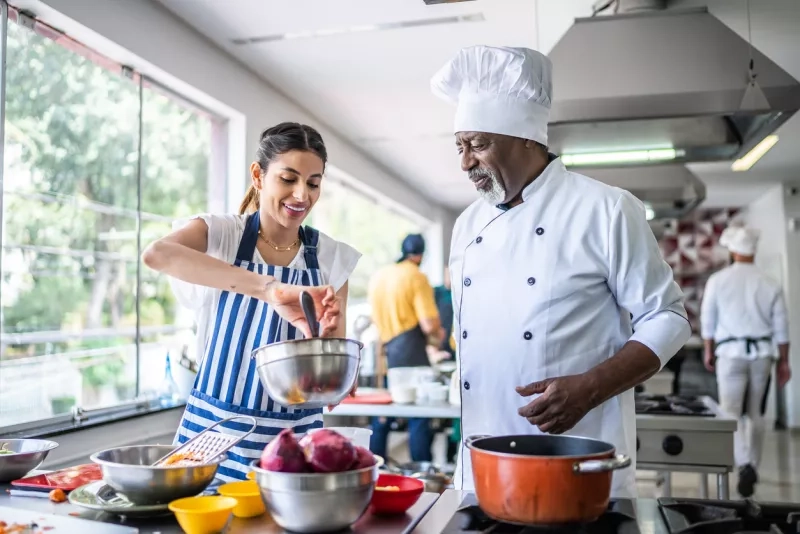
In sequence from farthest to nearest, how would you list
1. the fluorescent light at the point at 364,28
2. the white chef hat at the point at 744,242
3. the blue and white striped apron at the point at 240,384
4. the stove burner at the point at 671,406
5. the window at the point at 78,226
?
1. the white chef hat at the point at 744,242
2. the fluorescent light at the point at 364,28
3. the window at the point at 78,226
4. the stove burner at the point at 671,406
5. the blue and white striped apron at the point at 240,384

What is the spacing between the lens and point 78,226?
16.3 feet

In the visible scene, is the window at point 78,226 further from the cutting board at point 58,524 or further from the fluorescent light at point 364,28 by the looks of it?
the cutting board at point 58,524

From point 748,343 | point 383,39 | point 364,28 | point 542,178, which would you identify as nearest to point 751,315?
point 748,343

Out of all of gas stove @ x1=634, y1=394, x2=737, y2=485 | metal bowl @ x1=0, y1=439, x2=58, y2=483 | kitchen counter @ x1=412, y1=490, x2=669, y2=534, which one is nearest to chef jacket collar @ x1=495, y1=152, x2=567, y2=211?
kitchen counter @ x1=412, y1=490, x2=669, y2=534

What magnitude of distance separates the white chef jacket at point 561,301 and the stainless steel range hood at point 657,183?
348 cm

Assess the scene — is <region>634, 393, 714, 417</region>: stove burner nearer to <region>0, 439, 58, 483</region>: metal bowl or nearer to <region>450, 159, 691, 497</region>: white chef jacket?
<region>450, 159, 691, 497</region>: white chef jacket

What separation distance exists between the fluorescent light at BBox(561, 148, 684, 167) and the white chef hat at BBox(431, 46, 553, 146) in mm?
1945

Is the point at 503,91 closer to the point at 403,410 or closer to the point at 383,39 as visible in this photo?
the point at 403,410

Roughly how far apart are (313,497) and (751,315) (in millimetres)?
5031

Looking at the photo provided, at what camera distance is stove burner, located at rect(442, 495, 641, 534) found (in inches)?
44.1

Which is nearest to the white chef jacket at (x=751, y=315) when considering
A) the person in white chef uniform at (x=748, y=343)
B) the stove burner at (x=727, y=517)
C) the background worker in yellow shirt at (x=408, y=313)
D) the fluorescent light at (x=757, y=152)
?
the person in white chef uniform at (x=748, y=343)

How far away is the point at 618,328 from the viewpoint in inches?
66.7

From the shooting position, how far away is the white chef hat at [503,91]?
1736 mm

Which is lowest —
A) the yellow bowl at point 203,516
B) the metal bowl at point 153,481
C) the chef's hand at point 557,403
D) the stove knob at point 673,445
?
the stove knob at point 673,445
